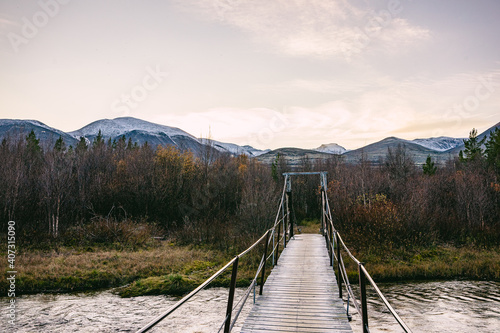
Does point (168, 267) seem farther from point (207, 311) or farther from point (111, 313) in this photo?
point (207, 311)

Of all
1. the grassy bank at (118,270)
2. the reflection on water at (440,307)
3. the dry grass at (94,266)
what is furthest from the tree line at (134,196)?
the reflection on water at (440,307)

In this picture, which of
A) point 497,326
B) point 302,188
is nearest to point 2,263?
point 497,326

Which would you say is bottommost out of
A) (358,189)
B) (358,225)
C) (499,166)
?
(358,225)

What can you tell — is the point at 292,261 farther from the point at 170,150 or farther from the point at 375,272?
the point at 170,150

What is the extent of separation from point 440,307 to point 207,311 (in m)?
8.25

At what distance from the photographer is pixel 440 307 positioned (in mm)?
11930

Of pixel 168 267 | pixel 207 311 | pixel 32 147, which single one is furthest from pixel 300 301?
pixel 32 147

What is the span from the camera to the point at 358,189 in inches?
1173

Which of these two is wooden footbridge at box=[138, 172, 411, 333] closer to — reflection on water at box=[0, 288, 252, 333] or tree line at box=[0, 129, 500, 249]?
reflection on water at box=[0, 288, 252, 333]

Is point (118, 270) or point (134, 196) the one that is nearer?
point (118, 270)

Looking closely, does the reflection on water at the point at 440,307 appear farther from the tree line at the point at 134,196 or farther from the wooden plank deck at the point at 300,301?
the tree line at the point at 134,196

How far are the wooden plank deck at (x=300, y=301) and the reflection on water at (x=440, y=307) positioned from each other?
302 cm

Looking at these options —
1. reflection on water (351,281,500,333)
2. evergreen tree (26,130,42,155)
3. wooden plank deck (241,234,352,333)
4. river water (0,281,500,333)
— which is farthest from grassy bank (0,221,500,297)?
evergreen tree (26,130,42,155)

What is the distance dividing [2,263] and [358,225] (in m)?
17.7
